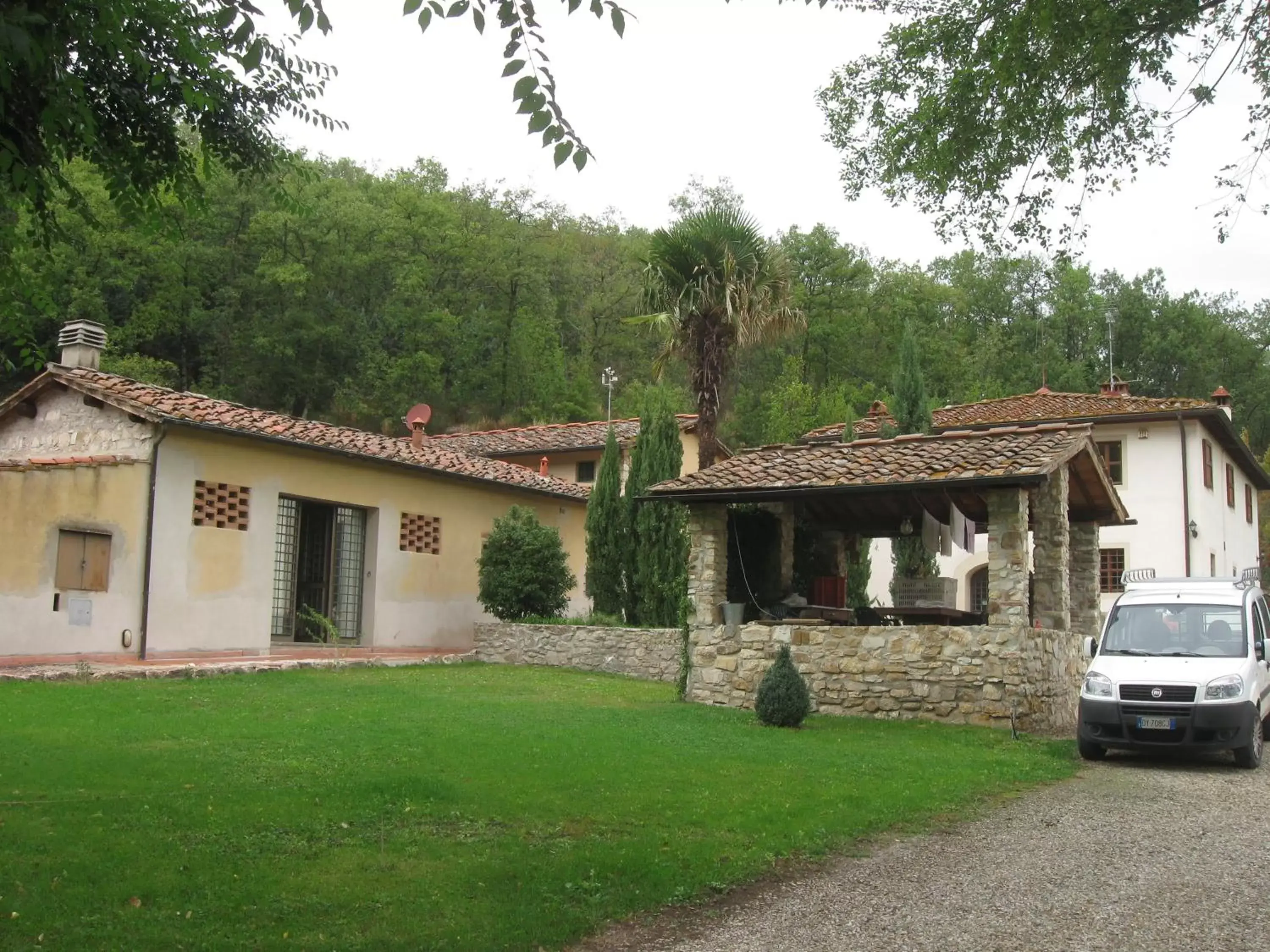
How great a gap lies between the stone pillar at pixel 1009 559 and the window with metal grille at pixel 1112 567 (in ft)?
60.0

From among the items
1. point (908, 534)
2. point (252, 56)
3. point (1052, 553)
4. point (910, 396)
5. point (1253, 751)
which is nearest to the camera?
point (252, 56)

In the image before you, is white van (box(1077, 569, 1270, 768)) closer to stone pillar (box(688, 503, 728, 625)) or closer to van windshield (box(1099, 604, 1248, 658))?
van windshield (box(1099, 604, 1248, 658))

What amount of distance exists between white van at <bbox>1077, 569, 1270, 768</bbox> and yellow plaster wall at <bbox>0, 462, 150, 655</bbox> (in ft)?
44.4

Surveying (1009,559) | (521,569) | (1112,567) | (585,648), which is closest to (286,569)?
(521,569)

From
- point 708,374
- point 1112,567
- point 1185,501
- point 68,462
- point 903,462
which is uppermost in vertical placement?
point 708,374

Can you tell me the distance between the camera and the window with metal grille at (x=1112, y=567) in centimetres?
3130

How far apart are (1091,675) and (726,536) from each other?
596cm

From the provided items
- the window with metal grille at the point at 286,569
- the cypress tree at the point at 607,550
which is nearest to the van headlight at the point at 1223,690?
the cypress tree at the point at 607,550

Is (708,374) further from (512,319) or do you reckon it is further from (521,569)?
(512,319)

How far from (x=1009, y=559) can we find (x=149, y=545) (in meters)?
12.6

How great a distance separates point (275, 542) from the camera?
20078 mm

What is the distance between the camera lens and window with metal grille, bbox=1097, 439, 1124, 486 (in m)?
31.1

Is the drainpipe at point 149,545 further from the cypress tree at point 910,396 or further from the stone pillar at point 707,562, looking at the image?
the cypress tree at point 910,396

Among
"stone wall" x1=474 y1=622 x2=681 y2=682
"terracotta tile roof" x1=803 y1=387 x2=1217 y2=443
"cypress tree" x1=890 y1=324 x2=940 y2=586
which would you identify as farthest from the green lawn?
"terracotta tile roof" x1=803 y1=387 x2=1217 y2=443
